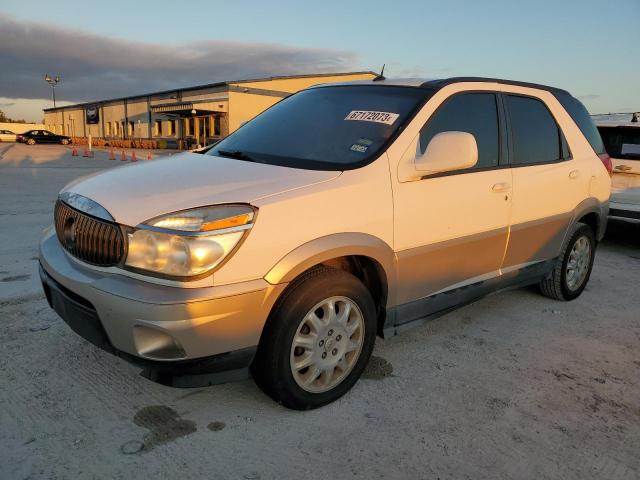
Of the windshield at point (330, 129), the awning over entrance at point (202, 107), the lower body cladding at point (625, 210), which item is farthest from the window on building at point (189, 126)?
the windshield at point (330, 129)

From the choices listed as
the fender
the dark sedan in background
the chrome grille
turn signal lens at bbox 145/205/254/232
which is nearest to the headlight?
turn signal lens at bbox 145/205/254/232

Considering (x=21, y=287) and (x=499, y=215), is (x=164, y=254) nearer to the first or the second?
(x=499, y=215)

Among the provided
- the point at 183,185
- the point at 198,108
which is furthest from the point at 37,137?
the point at 183,185

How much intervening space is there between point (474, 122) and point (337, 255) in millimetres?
Answer: 1538

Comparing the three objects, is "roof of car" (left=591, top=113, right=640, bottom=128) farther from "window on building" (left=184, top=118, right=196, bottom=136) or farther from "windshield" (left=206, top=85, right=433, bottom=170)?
"window on building" (left=184, top=118, right=196, bottom=136)

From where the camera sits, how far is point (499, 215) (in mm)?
3395

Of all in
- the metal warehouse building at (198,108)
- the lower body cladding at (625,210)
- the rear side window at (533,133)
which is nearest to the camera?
the rear side window at (533,133)

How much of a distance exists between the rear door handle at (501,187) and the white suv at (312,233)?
0.04 ft

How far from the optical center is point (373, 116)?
307cm

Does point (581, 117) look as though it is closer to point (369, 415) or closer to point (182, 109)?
point (369, 415)

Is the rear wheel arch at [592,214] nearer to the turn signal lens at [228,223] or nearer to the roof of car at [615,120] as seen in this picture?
the roof of car at [615,120]

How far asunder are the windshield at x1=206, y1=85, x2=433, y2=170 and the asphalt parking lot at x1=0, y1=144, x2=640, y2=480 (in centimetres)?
136

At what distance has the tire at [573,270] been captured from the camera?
427 centimetres

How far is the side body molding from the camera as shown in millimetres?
2304
